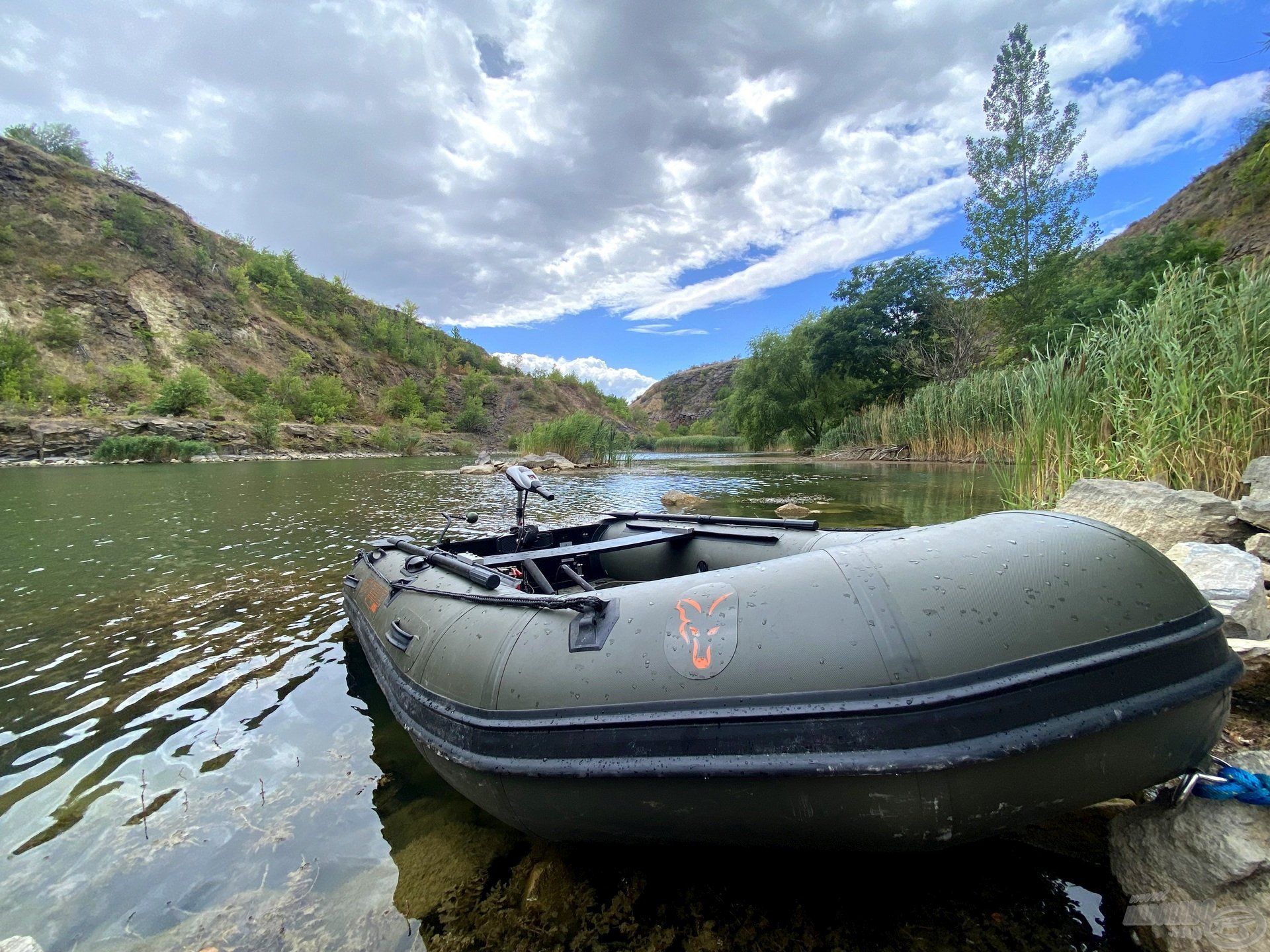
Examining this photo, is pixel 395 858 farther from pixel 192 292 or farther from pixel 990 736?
pixel 192 292

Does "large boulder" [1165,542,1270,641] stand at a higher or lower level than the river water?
higher

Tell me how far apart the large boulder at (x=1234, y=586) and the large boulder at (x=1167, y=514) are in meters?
0.83

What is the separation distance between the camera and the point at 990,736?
47.0 inches

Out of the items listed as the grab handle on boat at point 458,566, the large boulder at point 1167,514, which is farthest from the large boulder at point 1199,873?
the large boulder at point 1167,514

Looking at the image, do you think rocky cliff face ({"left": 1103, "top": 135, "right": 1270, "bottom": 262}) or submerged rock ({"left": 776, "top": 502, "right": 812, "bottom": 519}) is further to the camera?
rocky cliff face ({"left": 1103, "top": 135, "right": 1270, "bottom": 262})

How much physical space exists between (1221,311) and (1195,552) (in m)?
2.72

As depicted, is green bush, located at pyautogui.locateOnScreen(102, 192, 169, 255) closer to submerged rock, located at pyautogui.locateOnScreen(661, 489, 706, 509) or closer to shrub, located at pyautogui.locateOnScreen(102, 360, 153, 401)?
shrub, located at pyautogui.locateOnScreen(102, 360, 153, 401)

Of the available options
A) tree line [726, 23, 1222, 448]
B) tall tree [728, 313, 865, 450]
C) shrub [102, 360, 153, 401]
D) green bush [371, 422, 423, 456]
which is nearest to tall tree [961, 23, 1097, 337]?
tree line [726, 23, 1222, 448]

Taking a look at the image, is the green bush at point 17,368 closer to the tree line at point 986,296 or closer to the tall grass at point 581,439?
the tall grass at point 581,439

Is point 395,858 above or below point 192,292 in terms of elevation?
below

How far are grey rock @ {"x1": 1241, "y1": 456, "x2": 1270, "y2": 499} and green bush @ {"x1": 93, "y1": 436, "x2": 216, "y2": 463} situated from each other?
A: 98.7 feet

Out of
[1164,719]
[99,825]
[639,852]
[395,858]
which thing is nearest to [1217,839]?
[1164,719]

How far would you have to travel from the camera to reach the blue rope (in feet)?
3.86

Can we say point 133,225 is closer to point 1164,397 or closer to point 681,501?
point 681,501
